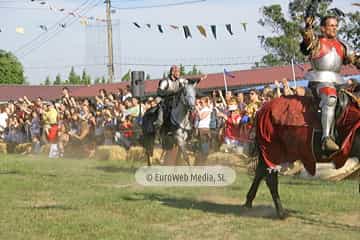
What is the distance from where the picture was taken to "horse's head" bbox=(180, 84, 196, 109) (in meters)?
13.8

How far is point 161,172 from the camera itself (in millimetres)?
14086

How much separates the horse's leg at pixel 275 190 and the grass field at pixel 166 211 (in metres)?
0.16

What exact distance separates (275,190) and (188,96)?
205 inches

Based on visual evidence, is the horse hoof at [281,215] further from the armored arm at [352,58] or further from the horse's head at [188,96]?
the horse's head at [188,96]

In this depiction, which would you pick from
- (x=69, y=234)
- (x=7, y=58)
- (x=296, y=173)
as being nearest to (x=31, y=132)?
(x=296, y=173)

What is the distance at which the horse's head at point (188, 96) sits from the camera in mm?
13789

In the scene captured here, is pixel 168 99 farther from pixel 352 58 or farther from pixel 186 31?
pixel 352 58

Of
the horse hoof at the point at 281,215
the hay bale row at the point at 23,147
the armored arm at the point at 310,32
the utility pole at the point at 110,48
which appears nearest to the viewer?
the armored arm at the point at 310,32

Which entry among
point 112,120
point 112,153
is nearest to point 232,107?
point 112,153

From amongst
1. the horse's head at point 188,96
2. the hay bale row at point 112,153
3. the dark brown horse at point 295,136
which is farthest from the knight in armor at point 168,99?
the dark brown horse at point 295,136

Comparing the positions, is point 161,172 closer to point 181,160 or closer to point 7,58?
point 181,160

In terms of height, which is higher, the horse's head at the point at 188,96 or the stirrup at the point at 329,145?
the horse's head at the point at 188,96

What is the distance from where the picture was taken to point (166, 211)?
30.6 ft

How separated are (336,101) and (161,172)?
6591 millimetres
